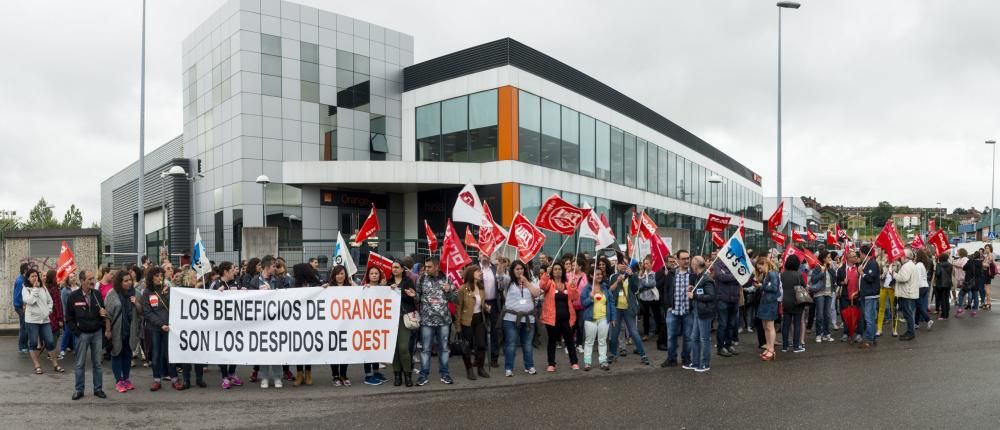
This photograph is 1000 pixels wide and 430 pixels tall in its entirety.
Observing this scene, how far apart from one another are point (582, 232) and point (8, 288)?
543 inches

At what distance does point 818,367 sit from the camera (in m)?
10.5

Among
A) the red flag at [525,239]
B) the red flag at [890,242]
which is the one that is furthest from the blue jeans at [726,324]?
the red flag at [890,242]

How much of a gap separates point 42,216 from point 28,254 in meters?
85.1

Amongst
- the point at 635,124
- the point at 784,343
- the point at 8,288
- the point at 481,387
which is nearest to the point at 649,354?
the point at 784,343

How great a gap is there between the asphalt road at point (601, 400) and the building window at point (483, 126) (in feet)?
63.0

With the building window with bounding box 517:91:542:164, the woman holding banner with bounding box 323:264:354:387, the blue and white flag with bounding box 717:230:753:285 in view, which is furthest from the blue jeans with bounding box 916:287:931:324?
the building window with bounding box 517:91:542:164

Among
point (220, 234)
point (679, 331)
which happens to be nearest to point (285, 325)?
point (679, 331)

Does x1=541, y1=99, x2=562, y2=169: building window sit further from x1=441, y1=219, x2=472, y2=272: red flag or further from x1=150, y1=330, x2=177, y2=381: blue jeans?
x1=150, y1=330, x2=177, y2=381: blue jeans

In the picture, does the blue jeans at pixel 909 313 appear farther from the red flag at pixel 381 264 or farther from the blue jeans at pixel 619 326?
the red flag at pixel 381 264

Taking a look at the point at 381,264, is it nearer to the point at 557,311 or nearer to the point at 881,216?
the point at 557,311

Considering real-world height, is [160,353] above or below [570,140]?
below

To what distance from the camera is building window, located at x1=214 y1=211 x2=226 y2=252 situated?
29.2m

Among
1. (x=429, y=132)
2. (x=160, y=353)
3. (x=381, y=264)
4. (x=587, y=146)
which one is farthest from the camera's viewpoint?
(x=587, y=146)

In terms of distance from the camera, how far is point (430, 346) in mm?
9656
